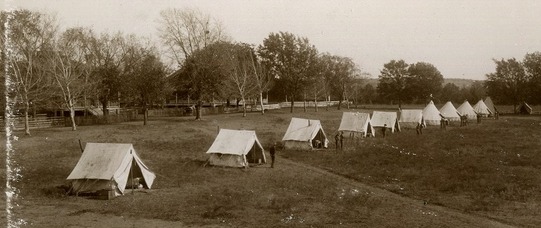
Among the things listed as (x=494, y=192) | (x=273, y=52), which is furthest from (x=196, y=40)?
(x=494, y=192)

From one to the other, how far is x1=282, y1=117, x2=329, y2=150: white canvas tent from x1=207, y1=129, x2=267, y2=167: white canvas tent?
5668mm

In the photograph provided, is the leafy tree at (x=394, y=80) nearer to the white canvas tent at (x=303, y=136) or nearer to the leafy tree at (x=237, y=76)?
the leafy tree at (x=237, y=76)

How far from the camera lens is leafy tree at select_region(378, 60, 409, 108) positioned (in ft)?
297

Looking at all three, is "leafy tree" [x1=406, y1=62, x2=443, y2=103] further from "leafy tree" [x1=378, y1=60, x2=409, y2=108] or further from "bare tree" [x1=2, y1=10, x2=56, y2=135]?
"bare tree" [x1=2, y1=10, x2=56, y2=135]

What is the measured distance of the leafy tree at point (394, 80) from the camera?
90375mm

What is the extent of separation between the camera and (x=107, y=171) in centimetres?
2209

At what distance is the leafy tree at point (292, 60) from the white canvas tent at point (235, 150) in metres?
36.1

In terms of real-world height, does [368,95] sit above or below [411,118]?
above

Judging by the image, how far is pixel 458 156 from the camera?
31.2m

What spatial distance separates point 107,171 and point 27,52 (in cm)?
2442

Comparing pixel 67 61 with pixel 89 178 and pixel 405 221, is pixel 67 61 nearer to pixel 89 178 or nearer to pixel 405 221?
pixel 89 178

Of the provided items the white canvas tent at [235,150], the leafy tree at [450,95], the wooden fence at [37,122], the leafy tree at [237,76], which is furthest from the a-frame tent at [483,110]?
the wooden fence at [37,122]

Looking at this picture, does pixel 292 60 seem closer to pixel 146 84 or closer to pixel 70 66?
pixel 146 84

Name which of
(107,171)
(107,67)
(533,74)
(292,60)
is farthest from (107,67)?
(533,74)
